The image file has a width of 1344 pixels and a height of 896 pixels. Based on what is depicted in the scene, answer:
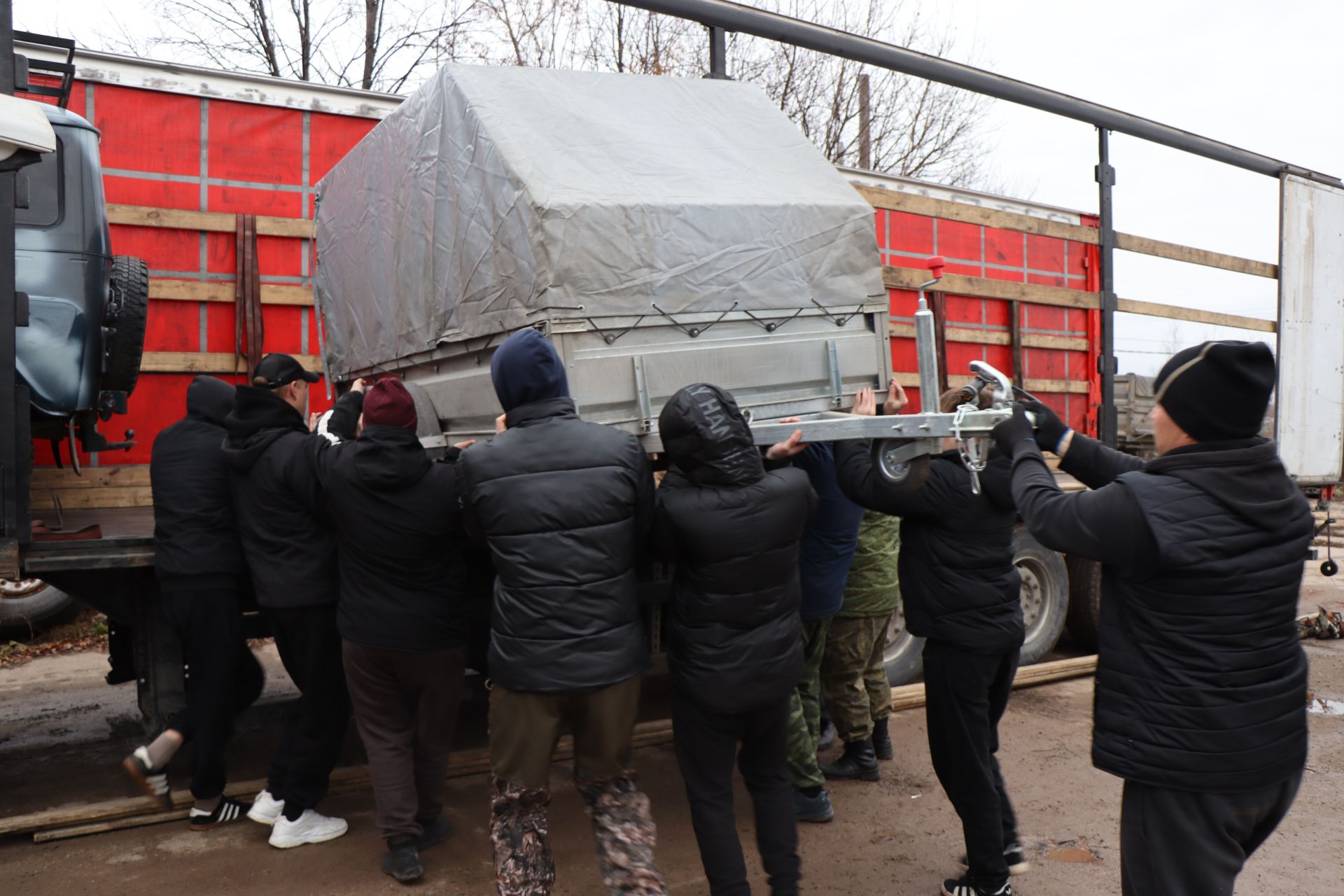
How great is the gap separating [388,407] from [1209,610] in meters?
2.63

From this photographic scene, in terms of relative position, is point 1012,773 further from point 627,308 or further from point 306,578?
point 306,578

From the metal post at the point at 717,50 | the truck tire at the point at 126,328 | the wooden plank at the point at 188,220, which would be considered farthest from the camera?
the metal post at the point at 717,50

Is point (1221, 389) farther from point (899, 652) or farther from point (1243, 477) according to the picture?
point (899, 652)

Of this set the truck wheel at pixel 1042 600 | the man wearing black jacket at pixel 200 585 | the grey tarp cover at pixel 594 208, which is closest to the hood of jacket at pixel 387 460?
the grey tarp cover at pixel 594 208

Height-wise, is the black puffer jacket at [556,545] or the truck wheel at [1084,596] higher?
the black puffer jacket at [556,545]

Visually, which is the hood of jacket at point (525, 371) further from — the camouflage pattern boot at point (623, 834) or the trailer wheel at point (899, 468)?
the camouflage pattern boot at point (623, 834)

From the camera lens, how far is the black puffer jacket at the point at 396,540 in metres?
3.60

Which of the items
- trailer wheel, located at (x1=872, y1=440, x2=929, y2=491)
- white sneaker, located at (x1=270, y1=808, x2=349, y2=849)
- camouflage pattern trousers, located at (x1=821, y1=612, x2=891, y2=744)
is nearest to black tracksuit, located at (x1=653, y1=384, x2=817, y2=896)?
trailer wheel, located at (x1=872, y1=440, x2=929, y2=491)

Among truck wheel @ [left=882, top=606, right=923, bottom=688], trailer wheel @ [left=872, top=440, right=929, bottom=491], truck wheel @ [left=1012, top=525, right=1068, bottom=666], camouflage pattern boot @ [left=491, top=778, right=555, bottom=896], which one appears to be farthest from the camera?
truck wheel @ [left=1012, top=525, right=1068, bottom=666]

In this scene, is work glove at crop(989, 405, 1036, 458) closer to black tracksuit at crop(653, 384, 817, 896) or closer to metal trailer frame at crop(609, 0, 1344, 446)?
black tracksuit at crop(653, 384, 817, 896)

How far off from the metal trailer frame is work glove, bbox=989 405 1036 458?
3281 mm

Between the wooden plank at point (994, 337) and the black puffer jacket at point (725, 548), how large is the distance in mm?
3621

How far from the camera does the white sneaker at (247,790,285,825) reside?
13.6 feet

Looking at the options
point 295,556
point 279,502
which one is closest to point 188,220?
point 279,502
